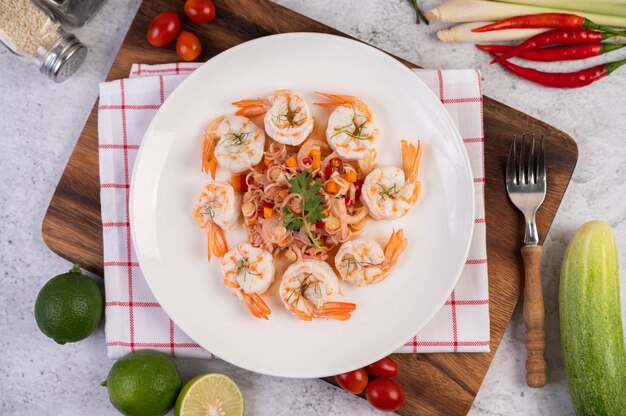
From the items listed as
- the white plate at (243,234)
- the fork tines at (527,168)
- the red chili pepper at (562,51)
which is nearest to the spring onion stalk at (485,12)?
the red chili pepper at (562,51)

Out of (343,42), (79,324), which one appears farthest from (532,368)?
(79,324)

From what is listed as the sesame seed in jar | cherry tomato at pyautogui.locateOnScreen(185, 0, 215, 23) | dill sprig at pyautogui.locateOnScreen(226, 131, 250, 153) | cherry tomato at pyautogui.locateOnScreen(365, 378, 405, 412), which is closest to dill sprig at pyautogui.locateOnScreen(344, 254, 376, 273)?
cherry tomato at pyautogui.locateOnScreen(365, 378, 405, 412)

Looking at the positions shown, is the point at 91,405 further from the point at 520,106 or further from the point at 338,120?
the point at 520,106

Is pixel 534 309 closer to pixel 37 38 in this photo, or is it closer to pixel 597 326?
pixel 597 326

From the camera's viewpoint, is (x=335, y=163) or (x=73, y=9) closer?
(x=335, y=163)

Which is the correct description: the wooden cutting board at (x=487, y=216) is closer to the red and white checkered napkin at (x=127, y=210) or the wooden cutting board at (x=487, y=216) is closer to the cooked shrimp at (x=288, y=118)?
the red and white checkered napkin at (x=127, y=210)

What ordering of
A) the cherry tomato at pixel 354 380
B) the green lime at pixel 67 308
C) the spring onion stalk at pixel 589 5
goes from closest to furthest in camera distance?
the green lime at pixel 67 308, the cherry tomato at pixel 354 380, the spring onion stalk at pixel 589 5

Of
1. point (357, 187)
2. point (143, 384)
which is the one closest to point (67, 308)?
point (143, 384)
